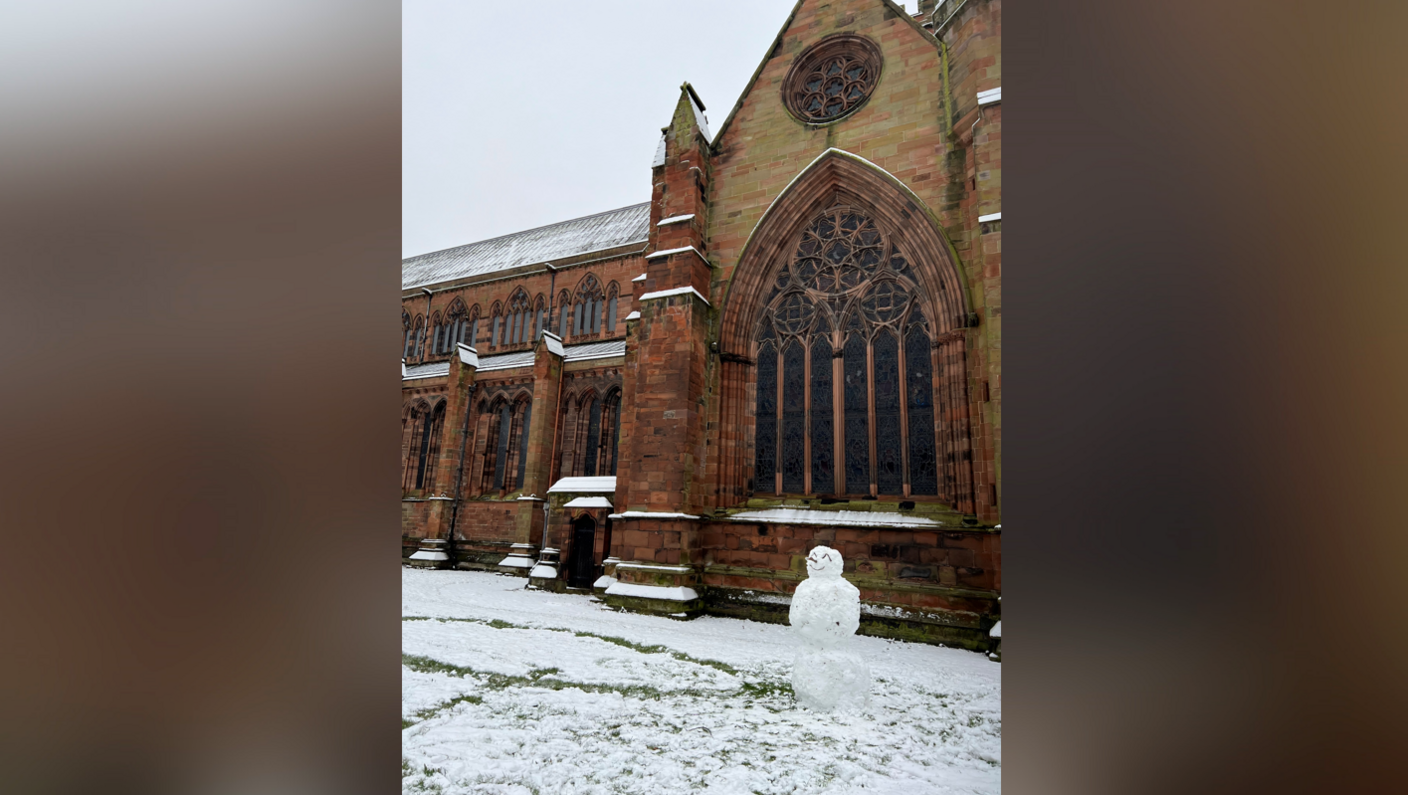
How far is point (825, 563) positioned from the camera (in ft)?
18.5

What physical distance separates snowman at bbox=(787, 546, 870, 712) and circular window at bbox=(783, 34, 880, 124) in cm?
905

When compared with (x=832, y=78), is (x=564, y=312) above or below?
below

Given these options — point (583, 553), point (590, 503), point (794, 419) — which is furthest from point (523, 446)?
point (794, 419)

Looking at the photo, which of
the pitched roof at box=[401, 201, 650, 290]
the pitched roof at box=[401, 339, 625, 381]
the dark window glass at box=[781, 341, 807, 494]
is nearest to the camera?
the dark window glass at box=[781, 341, 807, 494]

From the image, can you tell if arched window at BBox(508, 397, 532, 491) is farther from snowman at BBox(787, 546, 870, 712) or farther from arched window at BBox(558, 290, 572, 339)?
snowman at BBox(787, 546, 870, 712)

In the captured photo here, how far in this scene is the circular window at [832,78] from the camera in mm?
11023

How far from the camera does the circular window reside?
36.2 ft

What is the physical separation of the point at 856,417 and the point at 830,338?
158cm

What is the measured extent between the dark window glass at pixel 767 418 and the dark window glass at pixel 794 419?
0.20 metres

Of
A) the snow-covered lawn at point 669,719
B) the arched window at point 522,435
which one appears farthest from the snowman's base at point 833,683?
the arched window at point 522,435

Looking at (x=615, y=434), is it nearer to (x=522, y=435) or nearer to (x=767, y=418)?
(x=522, y=435)

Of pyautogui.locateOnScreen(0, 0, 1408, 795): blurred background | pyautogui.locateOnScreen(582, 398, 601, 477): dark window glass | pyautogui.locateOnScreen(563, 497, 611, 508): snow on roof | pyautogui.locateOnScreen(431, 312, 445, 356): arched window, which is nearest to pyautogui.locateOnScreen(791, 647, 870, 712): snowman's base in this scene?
pyautogui.locateOnScreen(0, 0, 1408, 795): blurred background
